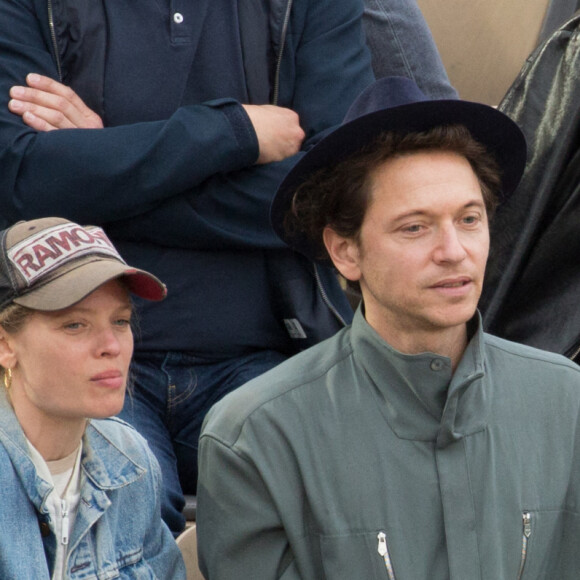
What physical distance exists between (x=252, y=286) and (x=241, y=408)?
65 centimetres

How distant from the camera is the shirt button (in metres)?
2.35

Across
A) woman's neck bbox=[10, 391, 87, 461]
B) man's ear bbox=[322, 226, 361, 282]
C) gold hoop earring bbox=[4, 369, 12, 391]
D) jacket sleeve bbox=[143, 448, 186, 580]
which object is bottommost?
jacket sleeve bbox=[143, 448, 186, 580]

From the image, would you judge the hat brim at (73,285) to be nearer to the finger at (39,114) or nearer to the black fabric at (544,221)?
the finger at (39,114)

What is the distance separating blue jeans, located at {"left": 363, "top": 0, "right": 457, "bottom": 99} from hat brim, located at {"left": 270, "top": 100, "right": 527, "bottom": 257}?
0.87 metres

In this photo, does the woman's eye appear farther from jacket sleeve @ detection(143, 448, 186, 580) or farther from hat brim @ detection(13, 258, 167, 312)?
jacket sleeve @ detection(143, 448, 186, 580)

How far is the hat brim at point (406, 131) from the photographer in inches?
94.3

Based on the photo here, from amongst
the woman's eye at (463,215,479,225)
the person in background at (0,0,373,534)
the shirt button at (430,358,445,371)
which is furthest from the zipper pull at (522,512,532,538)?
the person in background at (0,0,373,534)

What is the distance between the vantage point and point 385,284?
2395 mm

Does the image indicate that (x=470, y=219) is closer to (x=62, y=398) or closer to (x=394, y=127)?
(x=394, y=127)

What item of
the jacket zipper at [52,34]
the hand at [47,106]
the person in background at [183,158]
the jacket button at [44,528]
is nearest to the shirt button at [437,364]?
the person in background at [183,158]

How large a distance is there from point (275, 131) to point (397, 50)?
2.39 ft

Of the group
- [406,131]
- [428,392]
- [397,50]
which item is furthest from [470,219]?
[397,50]

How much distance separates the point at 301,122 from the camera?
122 inches

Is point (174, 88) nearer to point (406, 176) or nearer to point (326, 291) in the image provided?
point (326, 291)
